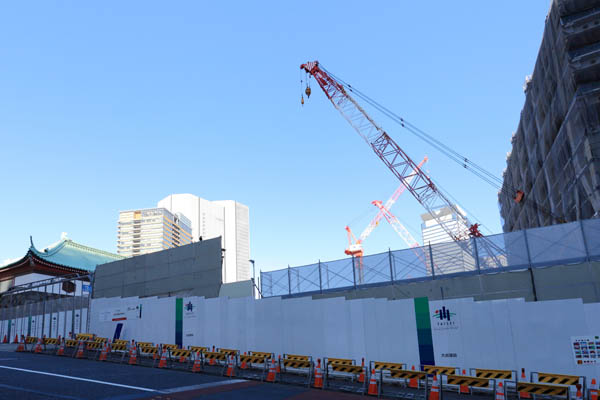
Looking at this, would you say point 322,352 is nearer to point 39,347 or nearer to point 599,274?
point 599,274

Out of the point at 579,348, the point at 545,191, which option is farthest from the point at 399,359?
the point at 545,191

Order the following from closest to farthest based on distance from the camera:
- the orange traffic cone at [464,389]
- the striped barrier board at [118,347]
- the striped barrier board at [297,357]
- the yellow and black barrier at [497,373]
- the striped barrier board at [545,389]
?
the striped barrier board at [545,389], the yellow and black barrier at [497,373], the orange traffic cone at [464,389], the striped barrier board at [297,357], the striped barrier board at [118,347]

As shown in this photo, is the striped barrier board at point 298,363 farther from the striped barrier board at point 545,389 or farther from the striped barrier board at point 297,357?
the striped barrier board at point 545,389

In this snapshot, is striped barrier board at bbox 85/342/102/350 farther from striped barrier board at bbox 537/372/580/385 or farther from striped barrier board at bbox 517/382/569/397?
striped barrier board at bbox 537/372/580/385

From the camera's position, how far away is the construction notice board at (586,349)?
48.7 ft

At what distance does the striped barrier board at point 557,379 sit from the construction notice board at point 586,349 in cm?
94

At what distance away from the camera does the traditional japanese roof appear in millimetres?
59938

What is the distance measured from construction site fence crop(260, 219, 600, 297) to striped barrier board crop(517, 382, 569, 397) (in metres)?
6.14

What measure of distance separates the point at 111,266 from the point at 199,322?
1853 cm

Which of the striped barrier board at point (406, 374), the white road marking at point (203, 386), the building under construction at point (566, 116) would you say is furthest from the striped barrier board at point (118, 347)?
the building under construction at point (566, 116)

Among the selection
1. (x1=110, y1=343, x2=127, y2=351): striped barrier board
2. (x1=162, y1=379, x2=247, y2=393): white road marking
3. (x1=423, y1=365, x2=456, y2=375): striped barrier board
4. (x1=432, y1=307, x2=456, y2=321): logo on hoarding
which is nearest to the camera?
(x1=162, y1=379, x2=247, y2=393): white road marking

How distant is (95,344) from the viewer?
26.8m

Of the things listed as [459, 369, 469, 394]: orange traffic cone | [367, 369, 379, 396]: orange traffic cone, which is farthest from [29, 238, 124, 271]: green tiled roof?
[459, 369, 469, 394]: orange traffic cone

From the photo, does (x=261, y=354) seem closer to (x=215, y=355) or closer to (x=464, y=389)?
(x=215, y=355)
